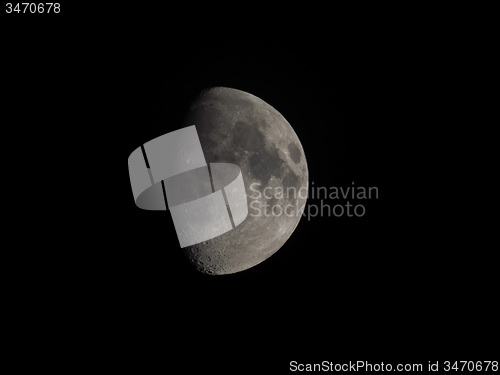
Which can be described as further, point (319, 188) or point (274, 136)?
point (319, 188)

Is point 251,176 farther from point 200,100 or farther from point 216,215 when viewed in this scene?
point 200,100

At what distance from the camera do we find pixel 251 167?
4473 millimetres

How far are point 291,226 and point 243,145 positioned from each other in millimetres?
1129

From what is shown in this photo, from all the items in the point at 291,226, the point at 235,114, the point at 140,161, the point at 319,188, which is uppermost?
the point at 235,114

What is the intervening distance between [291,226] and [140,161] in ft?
5.88

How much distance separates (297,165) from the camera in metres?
4.91

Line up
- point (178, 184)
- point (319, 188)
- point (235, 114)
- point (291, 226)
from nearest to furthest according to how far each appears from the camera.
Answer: point (178, 184) < point (235, 114) < point (291, 226) < point (319, 188)

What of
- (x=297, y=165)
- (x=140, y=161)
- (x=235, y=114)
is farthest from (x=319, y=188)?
(x=140, y=161)

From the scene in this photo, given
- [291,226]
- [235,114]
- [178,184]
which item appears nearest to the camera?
[178,184]

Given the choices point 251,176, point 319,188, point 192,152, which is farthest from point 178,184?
point 319,188

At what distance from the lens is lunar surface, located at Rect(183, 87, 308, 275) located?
449cm

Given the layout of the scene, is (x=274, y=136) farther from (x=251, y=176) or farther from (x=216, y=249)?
(x=216, y=249)

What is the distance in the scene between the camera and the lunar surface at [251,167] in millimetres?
4492

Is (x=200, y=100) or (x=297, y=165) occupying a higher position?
(x=200, y=100)
